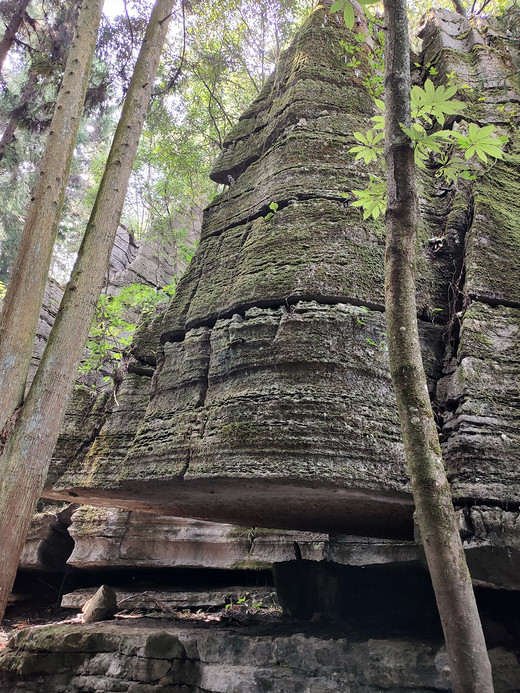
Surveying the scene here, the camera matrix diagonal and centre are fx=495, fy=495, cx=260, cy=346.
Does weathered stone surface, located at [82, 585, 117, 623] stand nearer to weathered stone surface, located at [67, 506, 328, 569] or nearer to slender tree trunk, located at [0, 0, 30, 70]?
weathered stone surface, located at [67, 506, 328, 569]

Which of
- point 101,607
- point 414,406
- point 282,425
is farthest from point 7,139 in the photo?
point 414,406

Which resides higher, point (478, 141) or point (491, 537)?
point (478, 141)

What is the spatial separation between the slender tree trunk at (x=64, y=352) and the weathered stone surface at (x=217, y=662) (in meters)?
1.42

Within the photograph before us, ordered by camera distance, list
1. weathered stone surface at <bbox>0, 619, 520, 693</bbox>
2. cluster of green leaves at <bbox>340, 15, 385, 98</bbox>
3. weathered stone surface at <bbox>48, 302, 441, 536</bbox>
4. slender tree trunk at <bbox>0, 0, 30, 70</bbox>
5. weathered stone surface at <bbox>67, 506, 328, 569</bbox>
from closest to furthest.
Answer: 1. weathered stone surface at <bbox>48, 302, 441, 536</bbox>
2. weathered stone surface at <bbox>0, 619, 520, 693</bbox>
3. cluster of green leaves at <bbox>340, 15, 385, 98</bbox>
4. weathered stone surface at <bbox>67, 506, 328, 569</bbox>
5. slender tree trunk at <bbox>0, 0, 30, 70</bbox>

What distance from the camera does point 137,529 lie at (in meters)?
6.96

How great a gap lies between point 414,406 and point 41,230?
11.9 ft

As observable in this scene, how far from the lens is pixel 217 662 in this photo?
3.97 metres

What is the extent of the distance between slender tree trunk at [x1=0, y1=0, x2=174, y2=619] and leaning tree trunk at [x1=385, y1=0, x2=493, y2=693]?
260 centimetres

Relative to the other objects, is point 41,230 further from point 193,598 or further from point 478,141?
point 193,598

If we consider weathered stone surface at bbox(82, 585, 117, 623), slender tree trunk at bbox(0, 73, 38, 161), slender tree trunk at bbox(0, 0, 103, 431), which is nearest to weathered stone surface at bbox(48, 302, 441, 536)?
slender tree trunk at bbox(0, 0, 103, 431)

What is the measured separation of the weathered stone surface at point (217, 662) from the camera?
3.27 m

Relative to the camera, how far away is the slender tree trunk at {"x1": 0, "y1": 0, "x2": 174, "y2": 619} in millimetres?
3346

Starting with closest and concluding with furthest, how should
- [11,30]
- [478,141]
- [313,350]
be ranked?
[478,141] → [313,350] → [11,30]

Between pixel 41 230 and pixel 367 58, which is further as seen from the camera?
pixel 367 58
